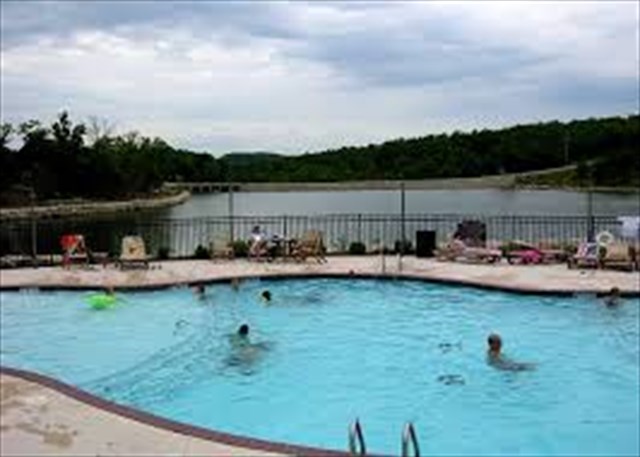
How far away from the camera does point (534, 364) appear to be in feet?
50.5

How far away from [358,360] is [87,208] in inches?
2667

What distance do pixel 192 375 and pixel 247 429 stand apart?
2708 millimetres

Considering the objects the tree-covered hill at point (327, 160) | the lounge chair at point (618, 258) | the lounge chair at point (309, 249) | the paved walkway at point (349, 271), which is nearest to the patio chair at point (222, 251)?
the paved walkway at point (349, 271)

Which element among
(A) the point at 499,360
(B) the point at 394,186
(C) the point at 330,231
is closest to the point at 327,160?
(B) the point at 394,186

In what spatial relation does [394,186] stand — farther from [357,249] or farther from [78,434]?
[78,434]

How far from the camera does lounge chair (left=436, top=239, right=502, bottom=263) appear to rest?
2356 centimetres

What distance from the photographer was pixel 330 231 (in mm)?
39031

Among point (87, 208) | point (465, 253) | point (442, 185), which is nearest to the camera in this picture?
point (465, 253)

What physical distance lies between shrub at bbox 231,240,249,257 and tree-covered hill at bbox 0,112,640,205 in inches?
1898

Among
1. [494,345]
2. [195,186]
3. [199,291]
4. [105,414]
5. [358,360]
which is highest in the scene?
[195,186]

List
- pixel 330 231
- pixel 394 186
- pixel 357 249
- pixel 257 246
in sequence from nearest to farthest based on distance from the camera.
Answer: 1. pixel 257 246
2. pixel 357 249
3. pixel 330 231
4. pixel 394 186

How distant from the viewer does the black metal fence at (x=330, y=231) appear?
2928 cm

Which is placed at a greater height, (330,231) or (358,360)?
(330,231)

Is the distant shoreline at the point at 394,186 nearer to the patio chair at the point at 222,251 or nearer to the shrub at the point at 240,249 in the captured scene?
the shrub at the point at 240,249
